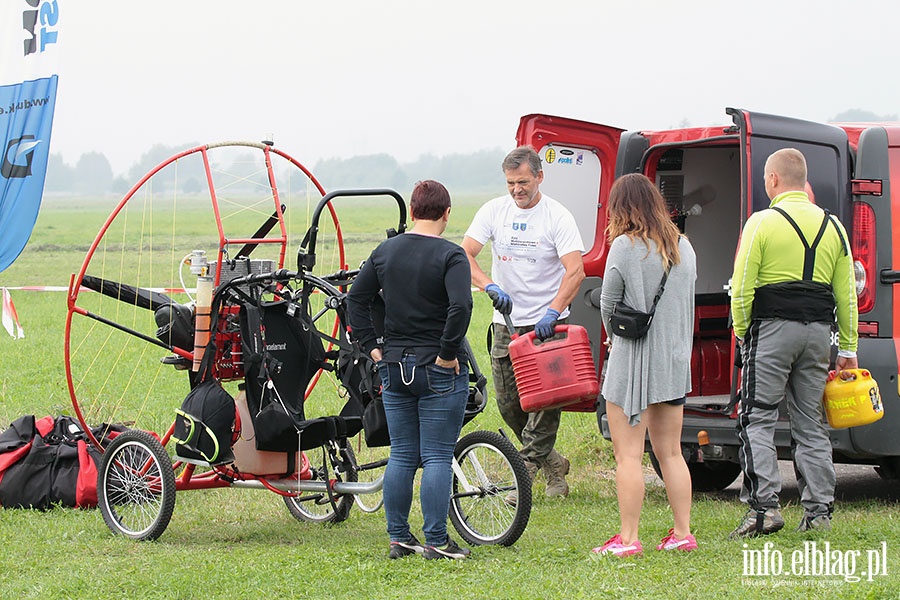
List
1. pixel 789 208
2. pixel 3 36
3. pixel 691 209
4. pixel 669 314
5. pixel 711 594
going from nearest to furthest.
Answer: pixel 711 594, pixel 669 314, pixel 789 208, pixel 691 209, pixel 3 36

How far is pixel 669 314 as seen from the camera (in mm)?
5492

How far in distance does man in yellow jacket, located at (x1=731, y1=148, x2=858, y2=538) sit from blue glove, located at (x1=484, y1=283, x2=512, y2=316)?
1124 mm

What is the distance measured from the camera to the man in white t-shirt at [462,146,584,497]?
6.86m

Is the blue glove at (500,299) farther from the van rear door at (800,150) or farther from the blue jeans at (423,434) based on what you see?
the van rear door at (800,150)

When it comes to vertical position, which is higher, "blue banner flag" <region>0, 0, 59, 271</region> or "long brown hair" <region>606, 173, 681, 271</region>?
"blue banner flag" <region>0, 0, 59, 271</region>

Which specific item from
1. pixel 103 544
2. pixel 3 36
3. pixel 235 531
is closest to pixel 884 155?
pixel 235 531

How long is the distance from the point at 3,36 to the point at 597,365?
16.4ft

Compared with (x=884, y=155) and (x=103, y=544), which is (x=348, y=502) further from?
(x=884, y=155)

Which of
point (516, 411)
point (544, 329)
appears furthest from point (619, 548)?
point (516, 411)

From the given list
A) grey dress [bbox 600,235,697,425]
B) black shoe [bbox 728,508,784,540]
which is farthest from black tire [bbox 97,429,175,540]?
black shoe [bbox 728,508,784,540]

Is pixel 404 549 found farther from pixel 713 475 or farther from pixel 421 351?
pixel 713 475

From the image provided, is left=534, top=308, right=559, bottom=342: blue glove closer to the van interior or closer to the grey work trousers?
the grey work trousers

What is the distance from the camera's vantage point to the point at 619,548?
217 inches

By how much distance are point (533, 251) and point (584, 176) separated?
867 mm
